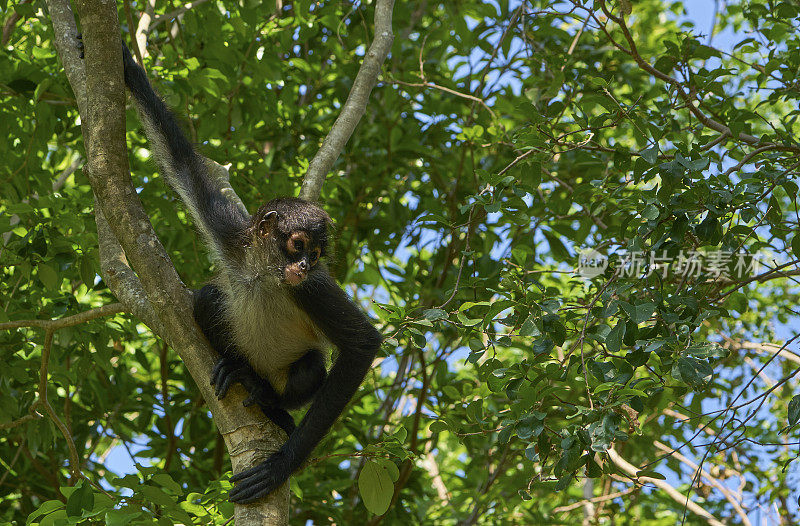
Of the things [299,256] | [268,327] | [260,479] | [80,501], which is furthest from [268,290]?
[80,501]

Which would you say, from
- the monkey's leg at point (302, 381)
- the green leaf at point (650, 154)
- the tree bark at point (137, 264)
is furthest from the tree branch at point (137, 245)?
the green leaf at point (650, 154)

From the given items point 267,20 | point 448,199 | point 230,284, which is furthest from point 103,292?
point 448,199

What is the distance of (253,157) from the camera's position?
5746mm

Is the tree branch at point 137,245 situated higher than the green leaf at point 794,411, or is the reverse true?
the tree branch at point 137,245

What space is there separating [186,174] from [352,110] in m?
1.00

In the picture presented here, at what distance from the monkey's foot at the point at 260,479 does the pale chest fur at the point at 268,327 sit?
111 centimetres

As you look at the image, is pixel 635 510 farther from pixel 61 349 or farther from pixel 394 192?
pixel 61 349

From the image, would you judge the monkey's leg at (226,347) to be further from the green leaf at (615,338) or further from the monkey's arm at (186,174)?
the green leaf at (615,338)

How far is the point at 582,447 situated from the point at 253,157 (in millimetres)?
3400

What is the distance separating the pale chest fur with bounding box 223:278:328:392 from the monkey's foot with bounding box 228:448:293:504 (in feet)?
3.66

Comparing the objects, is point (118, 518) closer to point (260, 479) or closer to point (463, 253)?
point (260, 479)

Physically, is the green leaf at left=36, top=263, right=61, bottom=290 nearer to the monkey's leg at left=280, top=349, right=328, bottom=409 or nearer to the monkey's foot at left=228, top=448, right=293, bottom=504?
the monkey's leg at left=280, top=349, right=328, bottom=409

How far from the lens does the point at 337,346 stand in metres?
4.09

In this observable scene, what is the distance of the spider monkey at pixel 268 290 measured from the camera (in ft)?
13.6
